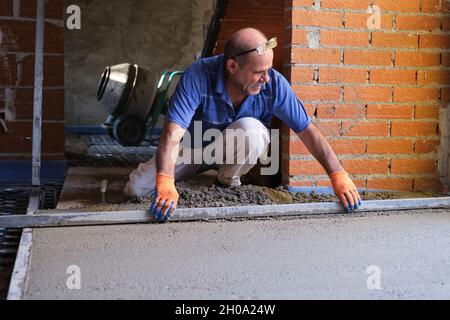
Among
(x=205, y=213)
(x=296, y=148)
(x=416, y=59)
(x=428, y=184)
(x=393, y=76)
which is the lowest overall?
(x=205, y=213)

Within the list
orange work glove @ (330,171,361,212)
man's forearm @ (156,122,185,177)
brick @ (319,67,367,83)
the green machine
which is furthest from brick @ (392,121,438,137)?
the green machine

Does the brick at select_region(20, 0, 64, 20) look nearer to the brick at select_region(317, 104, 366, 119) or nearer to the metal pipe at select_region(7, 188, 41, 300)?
the metal pipe at select_region(7, 188, 41, 300)

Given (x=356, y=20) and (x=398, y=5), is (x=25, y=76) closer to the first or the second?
(x=356, y=20)

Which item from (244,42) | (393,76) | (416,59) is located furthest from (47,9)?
(416,59)

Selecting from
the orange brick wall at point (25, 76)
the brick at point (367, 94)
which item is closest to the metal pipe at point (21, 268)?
the orange brick wall at point (25, 76)

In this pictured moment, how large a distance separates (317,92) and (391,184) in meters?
0.70

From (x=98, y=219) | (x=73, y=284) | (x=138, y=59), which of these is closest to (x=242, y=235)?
(x=98, y=219)

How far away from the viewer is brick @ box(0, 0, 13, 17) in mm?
3951

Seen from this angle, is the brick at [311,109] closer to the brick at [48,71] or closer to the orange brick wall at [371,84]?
the orange brick wall at [371,84]

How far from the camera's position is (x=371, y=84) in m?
3.34

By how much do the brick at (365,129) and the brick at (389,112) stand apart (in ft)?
0.15

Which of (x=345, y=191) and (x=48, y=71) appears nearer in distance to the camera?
(x=345, y=191)

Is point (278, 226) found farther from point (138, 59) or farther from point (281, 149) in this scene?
point (138, 59)

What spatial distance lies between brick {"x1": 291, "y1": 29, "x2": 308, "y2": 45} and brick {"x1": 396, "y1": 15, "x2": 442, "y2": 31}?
1.79 ft
